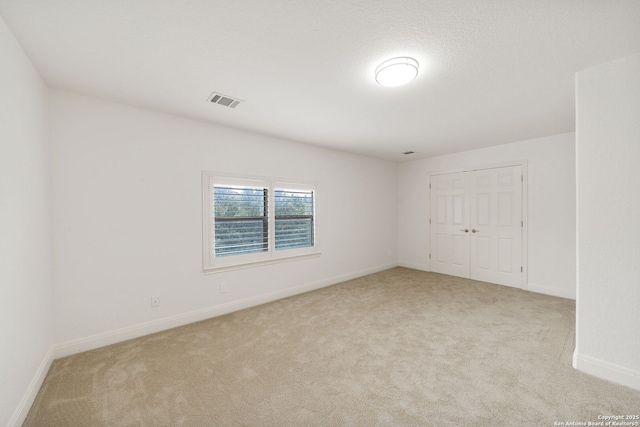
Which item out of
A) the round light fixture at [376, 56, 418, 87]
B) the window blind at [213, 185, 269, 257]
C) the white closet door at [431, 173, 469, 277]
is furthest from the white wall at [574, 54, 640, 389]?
the window blind at [213, 185, 269, 257]

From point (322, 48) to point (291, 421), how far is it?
245 centimetres

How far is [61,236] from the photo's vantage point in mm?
2357

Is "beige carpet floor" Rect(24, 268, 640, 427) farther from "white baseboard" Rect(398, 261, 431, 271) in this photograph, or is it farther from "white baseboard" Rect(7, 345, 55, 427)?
Result: "white baseboard" Rect(398, 261, 431, 271)

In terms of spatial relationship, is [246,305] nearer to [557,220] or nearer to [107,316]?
[107,316]

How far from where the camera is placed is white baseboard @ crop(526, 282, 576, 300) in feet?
12.3

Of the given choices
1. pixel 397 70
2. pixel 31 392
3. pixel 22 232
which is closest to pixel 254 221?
pixel 22 232

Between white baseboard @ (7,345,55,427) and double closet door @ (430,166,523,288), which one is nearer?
white baseboard @ (7,345,55,427)

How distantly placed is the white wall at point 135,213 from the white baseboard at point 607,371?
3238mm

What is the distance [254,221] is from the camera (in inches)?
144

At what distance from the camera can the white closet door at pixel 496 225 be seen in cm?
429

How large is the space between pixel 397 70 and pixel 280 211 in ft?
8.45

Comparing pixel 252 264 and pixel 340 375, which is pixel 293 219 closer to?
pixel 252 264

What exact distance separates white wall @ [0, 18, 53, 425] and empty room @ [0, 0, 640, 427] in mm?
22

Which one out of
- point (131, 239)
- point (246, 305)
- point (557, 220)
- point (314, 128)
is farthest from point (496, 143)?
point (131, 239)
